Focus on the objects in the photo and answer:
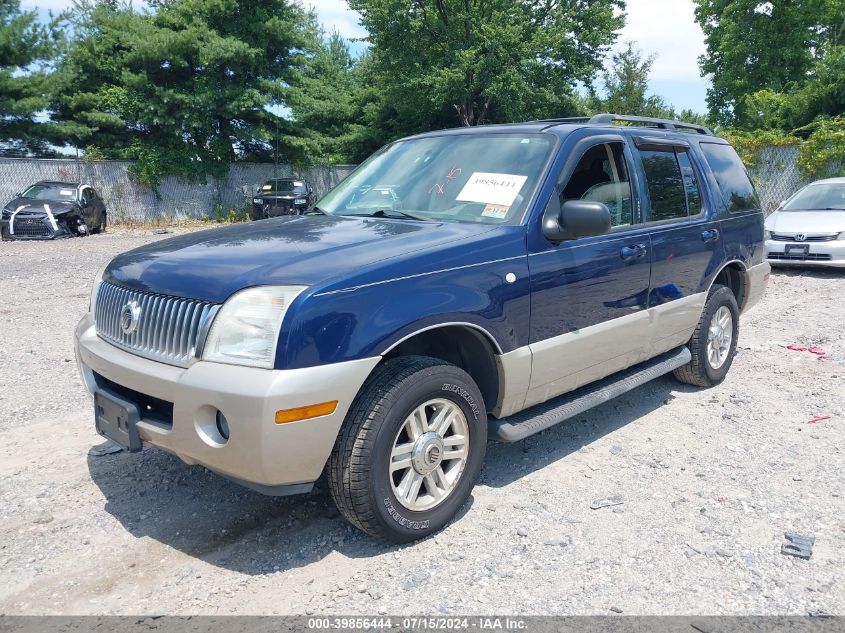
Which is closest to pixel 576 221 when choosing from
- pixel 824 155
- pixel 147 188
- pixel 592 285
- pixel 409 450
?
pixel 592 285

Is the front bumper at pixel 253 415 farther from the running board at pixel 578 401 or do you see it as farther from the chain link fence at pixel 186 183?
the chain link fence at pixel 186 183

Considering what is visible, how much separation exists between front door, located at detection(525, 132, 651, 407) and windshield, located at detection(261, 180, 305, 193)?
2035cm

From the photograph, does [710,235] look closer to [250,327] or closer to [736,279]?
[736,279]

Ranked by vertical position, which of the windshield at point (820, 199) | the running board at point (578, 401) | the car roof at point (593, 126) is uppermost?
the car roof at point (593, 126)

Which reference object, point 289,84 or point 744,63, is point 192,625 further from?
point 744,63

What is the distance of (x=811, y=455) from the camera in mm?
4340

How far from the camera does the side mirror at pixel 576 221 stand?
142 inches

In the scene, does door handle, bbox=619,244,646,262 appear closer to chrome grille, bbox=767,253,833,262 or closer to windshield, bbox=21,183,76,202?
chrome grille, bbox=767,253,833,262

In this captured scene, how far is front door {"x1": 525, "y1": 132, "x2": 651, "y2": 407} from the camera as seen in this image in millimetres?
3734

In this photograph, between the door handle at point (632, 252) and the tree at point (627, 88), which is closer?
the door handle at point (632, 252)

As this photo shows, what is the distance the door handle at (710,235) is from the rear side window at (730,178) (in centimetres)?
40

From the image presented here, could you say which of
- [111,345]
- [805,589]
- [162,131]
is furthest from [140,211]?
[805,589]

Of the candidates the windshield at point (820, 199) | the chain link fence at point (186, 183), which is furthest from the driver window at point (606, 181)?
the chain link fence at point (186, 183)

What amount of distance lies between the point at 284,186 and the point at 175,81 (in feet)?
22.0
